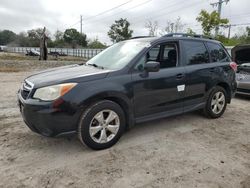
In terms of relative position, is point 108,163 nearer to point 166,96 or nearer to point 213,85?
point 166,96

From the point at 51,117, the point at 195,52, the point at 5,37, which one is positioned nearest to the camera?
the point at 51,117

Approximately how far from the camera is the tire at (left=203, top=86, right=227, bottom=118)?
16.8ft

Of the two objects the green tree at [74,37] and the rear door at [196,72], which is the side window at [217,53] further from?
the green tree at [74,37]

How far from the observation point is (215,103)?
5.24 meters

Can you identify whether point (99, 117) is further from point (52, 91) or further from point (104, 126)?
point (52, 91)

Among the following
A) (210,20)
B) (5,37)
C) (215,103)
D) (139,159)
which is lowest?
(139,159)

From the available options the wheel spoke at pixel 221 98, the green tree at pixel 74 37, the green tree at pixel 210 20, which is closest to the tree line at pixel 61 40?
the green tree at pixel 74 37

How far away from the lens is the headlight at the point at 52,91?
3.34 metres

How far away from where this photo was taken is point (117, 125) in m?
3.76

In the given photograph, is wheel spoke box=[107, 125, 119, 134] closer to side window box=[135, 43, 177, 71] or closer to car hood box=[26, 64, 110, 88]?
car hood box=[26, 64, 110, 88]

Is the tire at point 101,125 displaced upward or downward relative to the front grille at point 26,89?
downward

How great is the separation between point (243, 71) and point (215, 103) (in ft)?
10.2

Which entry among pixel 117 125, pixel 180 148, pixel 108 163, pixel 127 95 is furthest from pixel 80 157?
pixel 180 148

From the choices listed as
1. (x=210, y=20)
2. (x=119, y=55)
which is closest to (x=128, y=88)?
(x=119, y=55)
